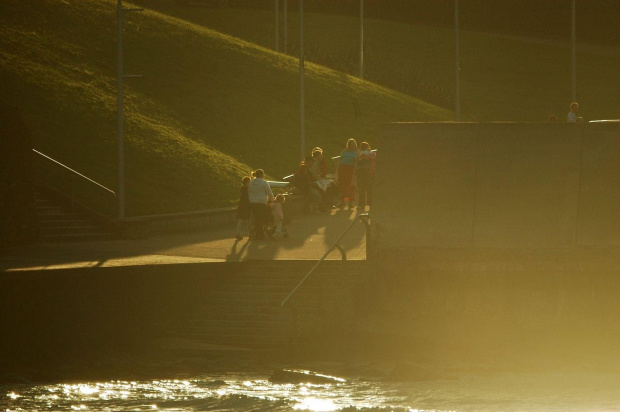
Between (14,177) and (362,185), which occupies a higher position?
(362,185)

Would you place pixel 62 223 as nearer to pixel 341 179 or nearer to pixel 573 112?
pixel 341 179

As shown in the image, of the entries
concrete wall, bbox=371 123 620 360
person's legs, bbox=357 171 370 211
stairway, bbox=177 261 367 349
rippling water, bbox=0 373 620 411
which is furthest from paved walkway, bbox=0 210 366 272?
rippling water, bbox=0 373 620 411

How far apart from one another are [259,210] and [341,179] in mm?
6497

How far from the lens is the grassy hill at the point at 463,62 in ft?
227

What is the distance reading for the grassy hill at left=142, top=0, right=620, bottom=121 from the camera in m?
69.1

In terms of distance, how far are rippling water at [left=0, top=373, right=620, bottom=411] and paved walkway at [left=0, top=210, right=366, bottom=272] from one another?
115 inches

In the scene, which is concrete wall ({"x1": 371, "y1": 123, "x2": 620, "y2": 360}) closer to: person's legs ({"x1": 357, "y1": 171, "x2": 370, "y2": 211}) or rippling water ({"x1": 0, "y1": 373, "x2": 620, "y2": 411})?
rippling water ({"x1": 0, "y1": 373, "x2": 620, "y2": 411})

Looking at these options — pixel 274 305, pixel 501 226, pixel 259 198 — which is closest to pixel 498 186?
pixel 501 226

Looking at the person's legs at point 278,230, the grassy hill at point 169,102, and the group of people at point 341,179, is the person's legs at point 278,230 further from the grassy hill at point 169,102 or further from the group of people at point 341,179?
the grassy hill at point 169,102

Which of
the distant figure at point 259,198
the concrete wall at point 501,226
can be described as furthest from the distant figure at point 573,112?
the distant figure at point 259,198

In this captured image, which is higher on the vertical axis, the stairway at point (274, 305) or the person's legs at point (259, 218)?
the person's legs at point (259, 218)

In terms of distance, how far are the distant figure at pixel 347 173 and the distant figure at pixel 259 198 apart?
568 centimetres

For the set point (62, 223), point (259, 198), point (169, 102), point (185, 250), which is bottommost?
point (185, 250)

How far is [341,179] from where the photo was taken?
1188 inches
